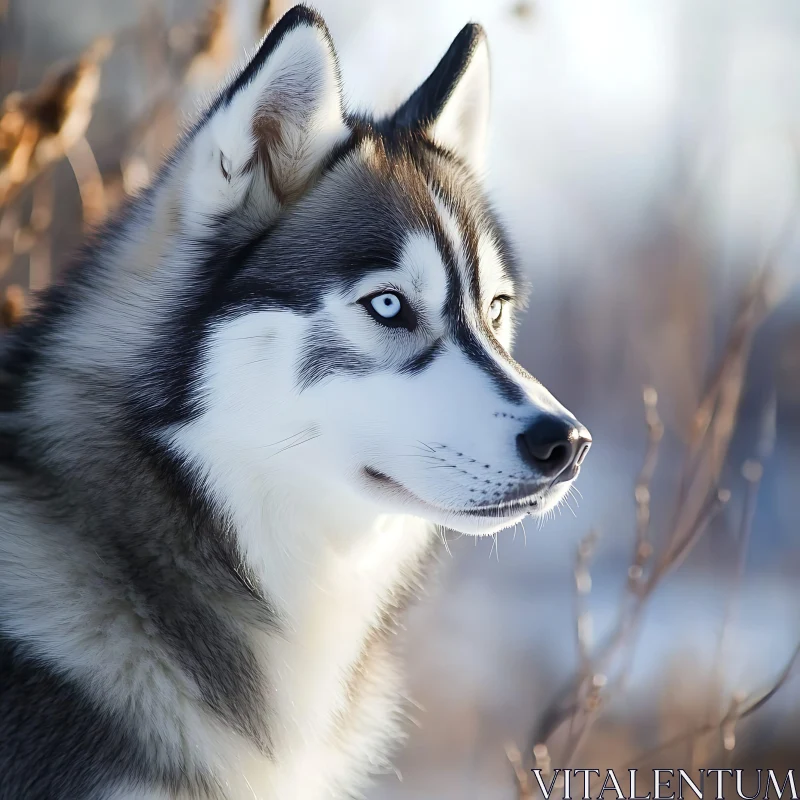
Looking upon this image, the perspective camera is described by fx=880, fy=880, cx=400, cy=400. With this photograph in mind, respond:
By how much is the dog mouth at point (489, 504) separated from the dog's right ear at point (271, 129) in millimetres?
579

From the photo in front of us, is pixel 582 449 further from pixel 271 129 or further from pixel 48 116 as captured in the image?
pixel 48 116

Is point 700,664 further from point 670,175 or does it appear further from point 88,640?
point 88,640

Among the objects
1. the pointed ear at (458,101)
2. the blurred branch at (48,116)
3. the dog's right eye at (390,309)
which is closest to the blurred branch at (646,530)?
the dog's right eye at (390,309)

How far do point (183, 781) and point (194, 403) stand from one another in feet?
2.19

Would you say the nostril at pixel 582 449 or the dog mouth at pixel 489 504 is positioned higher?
the nostril at pixel 582 449

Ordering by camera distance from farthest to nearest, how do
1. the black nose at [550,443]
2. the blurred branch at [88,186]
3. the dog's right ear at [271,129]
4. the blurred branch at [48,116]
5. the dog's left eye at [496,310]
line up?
the blurred branch at [88,186] → the blurred branch at [48,116] → the dog's left eye at [496,310] → the dog's right ear at [271,129] → the black nose at [550,443]

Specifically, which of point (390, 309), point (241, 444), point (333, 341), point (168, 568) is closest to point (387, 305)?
point (390, 309)

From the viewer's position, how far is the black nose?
1502 mm

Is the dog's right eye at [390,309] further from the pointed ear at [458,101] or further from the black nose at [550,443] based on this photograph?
the pointed ear at [458,101]

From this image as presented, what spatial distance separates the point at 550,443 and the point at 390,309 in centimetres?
41

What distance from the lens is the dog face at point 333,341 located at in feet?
5.11

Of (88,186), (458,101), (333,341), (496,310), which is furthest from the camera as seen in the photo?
(88,186)

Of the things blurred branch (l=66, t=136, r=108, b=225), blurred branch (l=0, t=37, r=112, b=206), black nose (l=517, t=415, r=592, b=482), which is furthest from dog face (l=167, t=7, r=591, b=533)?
blurred branch (l=66, t=136, r=108, b=225)

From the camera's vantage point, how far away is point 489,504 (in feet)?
5.11
